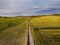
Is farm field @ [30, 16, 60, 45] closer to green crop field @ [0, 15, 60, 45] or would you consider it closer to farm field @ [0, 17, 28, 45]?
green crop field @ [0, 15, 60, 45]

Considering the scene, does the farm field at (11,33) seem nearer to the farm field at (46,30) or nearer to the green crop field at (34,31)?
the green crop field at (34,31)

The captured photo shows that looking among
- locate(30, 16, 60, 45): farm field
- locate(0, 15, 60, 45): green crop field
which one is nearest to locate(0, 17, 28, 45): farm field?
locate(0, 15, 60, 45): green crop field

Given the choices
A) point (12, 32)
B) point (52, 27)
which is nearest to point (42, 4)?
point (52, 27)

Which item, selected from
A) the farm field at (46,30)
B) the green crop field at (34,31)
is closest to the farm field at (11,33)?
the green crop field at (34,31)

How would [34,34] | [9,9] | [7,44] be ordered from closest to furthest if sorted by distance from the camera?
[7,44]
[9,9]
[34,34]

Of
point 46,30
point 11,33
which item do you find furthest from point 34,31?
point 11,33

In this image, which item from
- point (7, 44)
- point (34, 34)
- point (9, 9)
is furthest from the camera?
point (34, 34)

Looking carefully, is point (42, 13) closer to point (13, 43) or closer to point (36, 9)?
point (36, 9)

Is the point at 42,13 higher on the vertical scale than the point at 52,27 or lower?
higher
